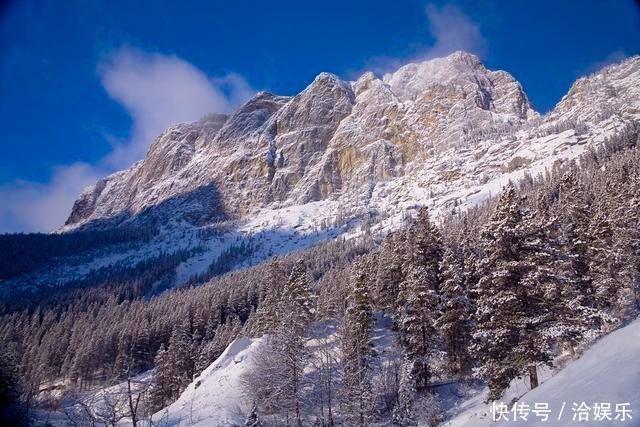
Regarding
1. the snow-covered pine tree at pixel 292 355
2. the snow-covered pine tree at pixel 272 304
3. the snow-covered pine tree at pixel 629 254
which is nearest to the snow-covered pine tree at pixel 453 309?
the snow-covered pine tree at pixel 629 254

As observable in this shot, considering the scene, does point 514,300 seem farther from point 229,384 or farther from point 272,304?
point 272,304

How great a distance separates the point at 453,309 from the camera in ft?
102

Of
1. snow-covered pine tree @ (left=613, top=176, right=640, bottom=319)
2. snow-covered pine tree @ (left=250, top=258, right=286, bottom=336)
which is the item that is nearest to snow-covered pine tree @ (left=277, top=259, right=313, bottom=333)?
snow-covered pine tree @ (left=250, top=258, right=286, bottom=336)

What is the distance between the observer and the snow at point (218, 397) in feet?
117

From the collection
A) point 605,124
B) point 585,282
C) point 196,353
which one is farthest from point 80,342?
point 605,124

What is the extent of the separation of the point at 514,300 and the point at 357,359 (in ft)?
44.6

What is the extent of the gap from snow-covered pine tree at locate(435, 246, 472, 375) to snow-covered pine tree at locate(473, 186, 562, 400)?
31.5 feet

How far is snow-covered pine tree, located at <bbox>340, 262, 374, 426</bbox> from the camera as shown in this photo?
27.4m

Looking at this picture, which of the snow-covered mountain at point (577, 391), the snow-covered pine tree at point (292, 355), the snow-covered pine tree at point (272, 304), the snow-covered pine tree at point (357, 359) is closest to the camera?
the snow-covered mountain at point (577, 391)

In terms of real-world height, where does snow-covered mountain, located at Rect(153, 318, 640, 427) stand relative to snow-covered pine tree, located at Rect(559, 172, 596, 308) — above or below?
below

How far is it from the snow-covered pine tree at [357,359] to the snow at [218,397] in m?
11.3

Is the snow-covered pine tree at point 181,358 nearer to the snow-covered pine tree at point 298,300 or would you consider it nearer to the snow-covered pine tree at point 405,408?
the snow-covered pine tree at point 298,300

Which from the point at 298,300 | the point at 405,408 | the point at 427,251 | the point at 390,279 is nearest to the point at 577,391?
the point at 405,408

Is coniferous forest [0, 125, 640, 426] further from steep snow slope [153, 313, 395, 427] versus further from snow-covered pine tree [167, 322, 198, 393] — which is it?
steep snow slope [153, 313, 395, 427]
